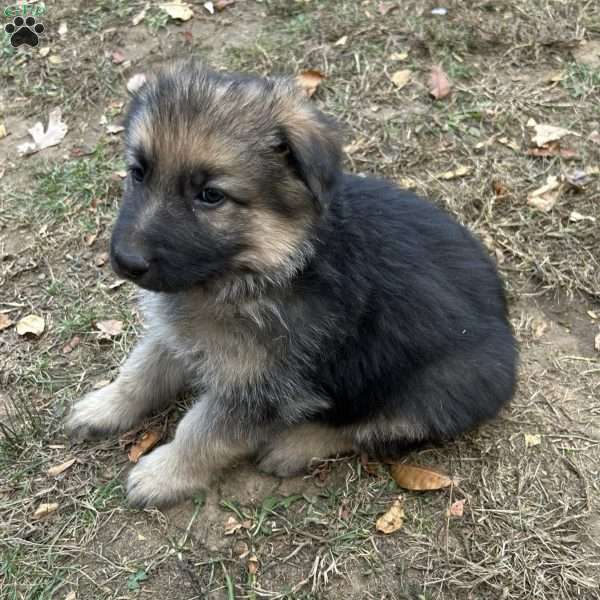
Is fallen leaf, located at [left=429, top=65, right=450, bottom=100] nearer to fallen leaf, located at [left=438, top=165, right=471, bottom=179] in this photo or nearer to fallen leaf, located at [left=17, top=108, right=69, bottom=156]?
fallen leaf, located at [left=438, top=165, right=471, bottom=179]

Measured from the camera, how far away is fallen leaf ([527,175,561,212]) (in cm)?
474

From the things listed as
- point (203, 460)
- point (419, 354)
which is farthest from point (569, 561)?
point (203, 460)

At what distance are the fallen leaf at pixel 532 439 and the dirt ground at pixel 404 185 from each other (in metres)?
0.01

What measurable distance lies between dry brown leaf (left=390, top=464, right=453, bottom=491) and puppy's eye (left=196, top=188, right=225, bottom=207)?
5.87ft

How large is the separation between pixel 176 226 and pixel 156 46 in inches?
149

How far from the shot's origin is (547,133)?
16.6 feet

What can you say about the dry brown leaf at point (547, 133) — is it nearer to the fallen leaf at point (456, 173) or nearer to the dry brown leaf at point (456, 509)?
the fallen leaf at point (456, 173)

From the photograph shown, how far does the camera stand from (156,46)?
5766 mm

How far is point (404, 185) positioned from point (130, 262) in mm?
2817

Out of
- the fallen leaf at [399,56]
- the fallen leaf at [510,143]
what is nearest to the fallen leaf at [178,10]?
the fallen leaf at [399,56]

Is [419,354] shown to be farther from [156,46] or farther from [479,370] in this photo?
[156,46]

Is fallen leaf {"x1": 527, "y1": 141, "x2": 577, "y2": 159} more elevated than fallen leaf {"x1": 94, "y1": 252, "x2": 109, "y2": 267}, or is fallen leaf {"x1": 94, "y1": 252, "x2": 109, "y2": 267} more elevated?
fallen leaf {"x1": 527, "y1": 141, "x2": 577, "y2": 159}

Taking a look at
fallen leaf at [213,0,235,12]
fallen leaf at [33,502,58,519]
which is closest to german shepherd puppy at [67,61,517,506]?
fallen leaf at [33,502,58,519]

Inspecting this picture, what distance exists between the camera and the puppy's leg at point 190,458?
3.17 meters
